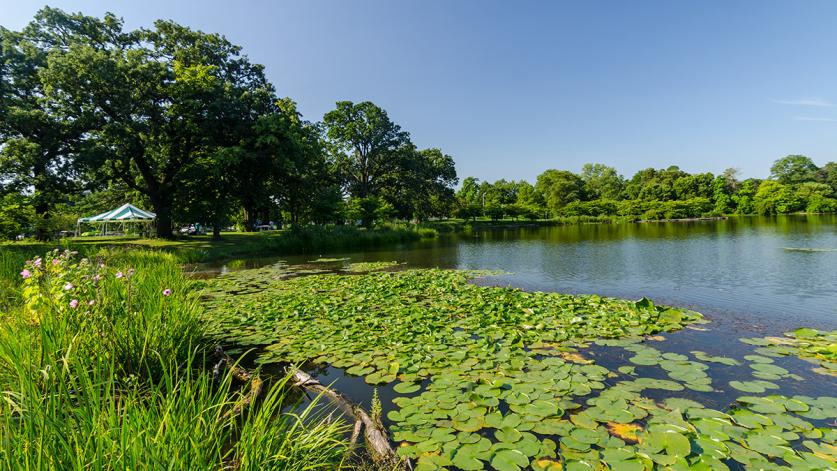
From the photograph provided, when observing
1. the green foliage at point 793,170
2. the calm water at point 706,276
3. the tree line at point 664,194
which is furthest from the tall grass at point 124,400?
the green foliage at point 793,170

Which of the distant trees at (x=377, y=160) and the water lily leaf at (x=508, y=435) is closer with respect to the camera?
the water lily leaf at (x=508, y=435)

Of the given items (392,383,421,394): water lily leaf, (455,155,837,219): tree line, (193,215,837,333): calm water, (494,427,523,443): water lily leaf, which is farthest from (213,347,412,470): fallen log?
(455,155,837,219): tree line

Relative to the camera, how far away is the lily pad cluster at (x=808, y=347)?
463 cm

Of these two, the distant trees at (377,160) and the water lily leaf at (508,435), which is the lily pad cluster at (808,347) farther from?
the distant trees at (377,160)

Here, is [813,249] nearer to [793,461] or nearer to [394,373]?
[793,461]

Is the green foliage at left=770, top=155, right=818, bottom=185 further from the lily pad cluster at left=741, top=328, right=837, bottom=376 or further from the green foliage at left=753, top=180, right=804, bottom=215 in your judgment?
the lily pad cluster at left=741, top=328, right=837, bottom=376

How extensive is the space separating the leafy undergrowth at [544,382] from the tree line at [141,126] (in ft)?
49.0

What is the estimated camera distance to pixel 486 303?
8.02 meters

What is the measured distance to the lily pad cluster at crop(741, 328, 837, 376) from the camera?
4.63 m

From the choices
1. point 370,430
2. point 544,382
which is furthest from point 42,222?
point 544,382

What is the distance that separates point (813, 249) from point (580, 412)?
19971mm

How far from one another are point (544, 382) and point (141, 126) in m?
22.1

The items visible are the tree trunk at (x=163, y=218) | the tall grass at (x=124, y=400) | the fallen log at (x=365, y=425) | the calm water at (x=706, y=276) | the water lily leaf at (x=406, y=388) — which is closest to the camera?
the tall grass at (x=124, y=400)

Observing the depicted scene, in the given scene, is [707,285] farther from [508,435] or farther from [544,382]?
[508,435]
